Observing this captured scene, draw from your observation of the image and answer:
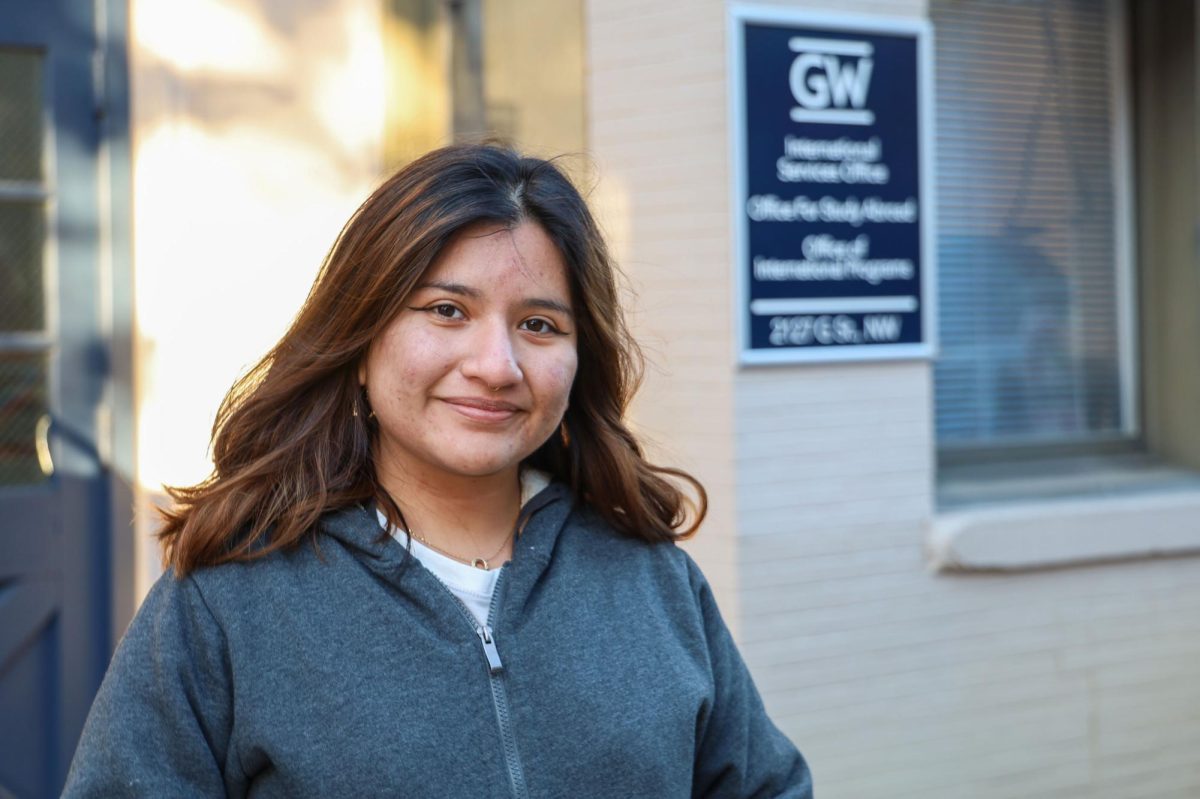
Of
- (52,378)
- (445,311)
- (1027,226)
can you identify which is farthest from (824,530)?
(445,311)

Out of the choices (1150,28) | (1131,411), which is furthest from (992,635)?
(1150,28)

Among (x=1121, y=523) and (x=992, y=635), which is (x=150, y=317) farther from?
(x=1121, y=523)

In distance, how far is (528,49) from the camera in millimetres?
4059

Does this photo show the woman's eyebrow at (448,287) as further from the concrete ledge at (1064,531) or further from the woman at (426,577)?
the concrete ledge at (1064,531)

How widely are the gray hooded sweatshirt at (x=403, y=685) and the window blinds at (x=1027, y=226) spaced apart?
2.66 metres

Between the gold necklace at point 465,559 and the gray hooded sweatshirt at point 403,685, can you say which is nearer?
the gray hooded sweatshirt at point 403,685

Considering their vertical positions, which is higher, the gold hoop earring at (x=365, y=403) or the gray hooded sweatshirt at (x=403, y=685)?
the gold hoop earring at (x=365, y=403)

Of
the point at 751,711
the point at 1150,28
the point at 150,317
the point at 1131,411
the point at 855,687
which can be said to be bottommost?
the point at 855,687

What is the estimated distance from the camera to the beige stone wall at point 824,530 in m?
3.74

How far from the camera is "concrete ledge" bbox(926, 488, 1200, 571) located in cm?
396

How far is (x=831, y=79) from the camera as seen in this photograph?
12.5 ft

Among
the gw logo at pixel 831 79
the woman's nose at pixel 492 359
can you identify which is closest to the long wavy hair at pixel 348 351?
Answer: the woman's nose at pixel 492 359

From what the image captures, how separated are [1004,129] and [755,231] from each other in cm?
115

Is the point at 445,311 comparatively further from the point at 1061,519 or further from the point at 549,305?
the point at 1061,519
